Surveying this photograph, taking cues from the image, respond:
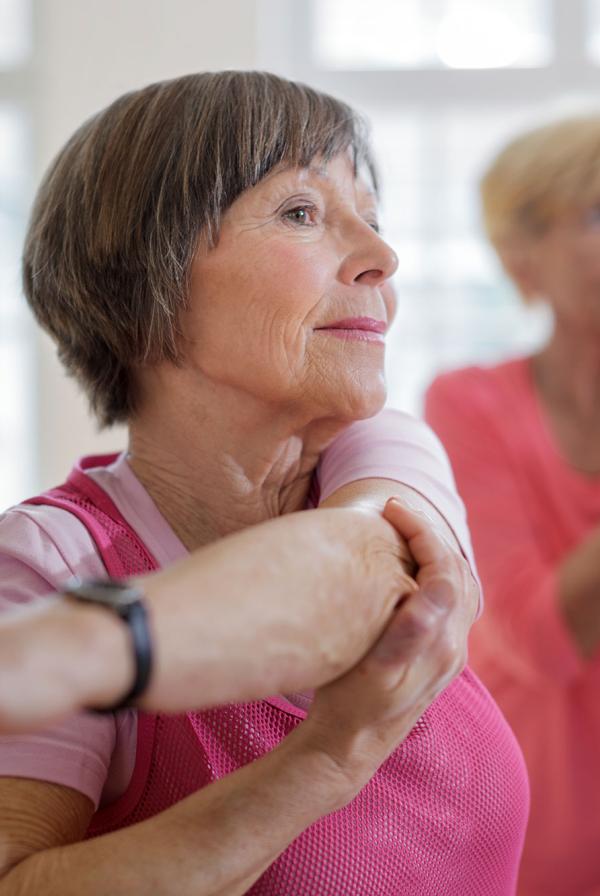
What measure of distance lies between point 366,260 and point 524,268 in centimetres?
116

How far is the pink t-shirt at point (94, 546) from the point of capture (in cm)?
88

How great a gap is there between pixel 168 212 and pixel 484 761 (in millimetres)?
635

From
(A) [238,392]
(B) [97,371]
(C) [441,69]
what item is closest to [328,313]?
(A) [238,392]

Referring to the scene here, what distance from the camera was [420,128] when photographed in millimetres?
3561

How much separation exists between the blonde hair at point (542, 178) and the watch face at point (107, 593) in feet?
5.12

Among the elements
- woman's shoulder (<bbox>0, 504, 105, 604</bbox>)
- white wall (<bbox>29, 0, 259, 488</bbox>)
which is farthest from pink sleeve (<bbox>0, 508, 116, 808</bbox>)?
white wall (<bbox>29, 0, 259, 488</bbox>)

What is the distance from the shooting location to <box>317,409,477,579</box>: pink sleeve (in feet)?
3.31

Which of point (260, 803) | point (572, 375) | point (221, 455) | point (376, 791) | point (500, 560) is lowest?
point (500, 560)

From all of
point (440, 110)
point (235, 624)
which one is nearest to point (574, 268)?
point (235, 624)

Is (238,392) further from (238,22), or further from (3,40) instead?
(3,40)

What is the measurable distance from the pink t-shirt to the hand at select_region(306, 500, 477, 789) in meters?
0.15

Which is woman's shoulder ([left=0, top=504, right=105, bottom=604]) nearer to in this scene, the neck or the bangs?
the bangs

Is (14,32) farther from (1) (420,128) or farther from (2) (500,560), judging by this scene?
(2) (500,560)

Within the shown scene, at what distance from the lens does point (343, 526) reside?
0.80 m
